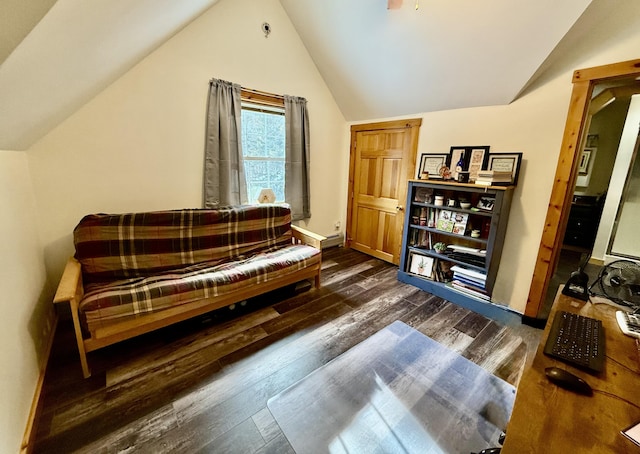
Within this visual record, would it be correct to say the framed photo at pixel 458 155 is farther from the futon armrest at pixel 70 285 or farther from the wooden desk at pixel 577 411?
the futon armrest at pixel 70 285

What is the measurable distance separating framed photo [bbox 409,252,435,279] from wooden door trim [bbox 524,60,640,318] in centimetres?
87

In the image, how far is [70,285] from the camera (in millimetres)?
1627

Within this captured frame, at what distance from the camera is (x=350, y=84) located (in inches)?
129

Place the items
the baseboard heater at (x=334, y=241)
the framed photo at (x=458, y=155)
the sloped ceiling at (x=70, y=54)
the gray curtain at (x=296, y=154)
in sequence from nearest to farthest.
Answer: the sloped ceiling at (x=70, y=54), the framed photo at (x=458, y=155), the gray curtain at (x=296, y=154), the baseboard heater at (x=334, y=241)

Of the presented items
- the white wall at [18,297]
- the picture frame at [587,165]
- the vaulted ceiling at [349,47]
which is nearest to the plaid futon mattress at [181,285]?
the white wall at [18,297]

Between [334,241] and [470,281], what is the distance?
2064 mm

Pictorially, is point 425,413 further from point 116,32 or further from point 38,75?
point 116,32

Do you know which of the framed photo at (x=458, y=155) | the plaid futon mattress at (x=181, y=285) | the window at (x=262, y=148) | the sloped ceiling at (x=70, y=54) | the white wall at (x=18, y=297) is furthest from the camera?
the window at (x=262, y=148)

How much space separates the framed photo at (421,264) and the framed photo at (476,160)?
948 mm

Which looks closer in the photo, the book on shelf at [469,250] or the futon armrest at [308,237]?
the book on shelf at [469,250]

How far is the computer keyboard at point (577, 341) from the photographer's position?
91 centimetres

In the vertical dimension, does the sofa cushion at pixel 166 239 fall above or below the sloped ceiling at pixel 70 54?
below

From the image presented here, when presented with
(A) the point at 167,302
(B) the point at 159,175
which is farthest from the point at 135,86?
(A) the point at 167,302

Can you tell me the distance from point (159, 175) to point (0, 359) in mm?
1767
